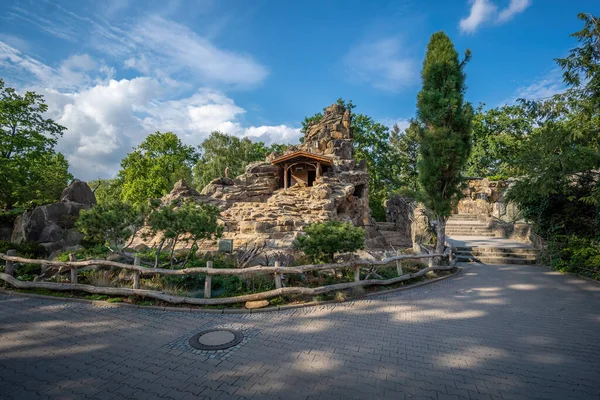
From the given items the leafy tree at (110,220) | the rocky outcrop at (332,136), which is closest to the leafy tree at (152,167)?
the rocky outcrop at (332,136)

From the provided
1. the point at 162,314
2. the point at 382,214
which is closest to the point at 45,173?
the point at 162,314

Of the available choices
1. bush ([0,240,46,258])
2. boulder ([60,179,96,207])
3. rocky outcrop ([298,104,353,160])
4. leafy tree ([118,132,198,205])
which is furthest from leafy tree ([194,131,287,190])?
bush ([0,240,46,258])

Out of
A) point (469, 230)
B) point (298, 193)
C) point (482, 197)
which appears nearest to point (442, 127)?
point (469, 230)

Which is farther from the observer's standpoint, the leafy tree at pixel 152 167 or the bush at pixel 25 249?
the leafy tree at pixel 152 167

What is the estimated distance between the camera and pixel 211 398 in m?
3.12

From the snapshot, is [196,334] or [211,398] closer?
[211,398]

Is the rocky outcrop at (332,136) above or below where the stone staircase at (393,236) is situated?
above

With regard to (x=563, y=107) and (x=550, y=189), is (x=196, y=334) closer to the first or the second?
(x=550, y=189)

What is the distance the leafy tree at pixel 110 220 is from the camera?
861 cm

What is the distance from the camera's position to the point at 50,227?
1421 centimetres

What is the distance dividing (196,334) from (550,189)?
11.8 meters

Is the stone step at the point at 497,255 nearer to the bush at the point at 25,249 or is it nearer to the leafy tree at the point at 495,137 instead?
the bush at the point at 25,249

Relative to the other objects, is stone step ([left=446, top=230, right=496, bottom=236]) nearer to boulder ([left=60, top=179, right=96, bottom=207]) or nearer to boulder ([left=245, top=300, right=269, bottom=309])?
boulder ([left=245, top=300, right=269, bottom=309])

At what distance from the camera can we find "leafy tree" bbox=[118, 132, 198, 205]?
26594 mm
